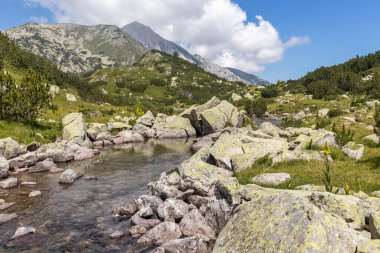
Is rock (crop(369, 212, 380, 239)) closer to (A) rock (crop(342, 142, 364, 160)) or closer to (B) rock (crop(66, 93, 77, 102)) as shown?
(A) rock (crop(342, 142, 364, 160))

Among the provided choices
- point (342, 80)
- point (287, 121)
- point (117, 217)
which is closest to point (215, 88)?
point (342, 80)

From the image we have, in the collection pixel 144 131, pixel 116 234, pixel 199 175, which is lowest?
pixel 116 234

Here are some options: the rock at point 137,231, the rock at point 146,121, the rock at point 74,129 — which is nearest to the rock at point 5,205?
the rock at point 137,231

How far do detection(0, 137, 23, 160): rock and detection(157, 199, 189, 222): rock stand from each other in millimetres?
22815

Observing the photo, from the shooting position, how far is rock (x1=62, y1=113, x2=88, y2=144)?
42.4m

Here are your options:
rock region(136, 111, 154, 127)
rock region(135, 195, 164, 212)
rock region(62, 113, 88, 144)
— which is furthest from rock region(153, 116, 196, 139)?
rock region(135, 195, 164, 212)

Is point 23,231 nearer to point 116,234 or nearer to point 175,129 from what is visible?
point 116,234

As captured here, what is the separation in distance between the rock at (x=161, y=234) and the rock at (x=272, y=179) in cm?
469

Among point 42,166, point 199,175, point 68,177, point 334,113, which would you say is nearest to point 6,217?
point 68,177

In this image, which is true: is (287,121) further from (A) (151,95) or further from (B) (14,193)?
(A) (151,95)

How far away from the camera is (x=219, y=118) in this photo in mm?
53906

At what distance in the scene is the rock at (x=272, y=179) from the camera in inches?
627

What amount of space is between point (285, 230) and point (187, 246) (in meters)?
5.88

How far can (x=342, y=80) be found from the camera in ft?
284
